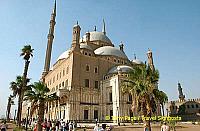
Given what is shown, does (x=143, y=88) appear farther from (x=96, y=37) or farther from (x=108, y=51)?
(x=96, y=37)

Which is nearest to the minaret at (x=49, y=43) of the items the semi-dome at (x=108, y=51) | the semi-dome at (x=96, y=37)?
the semi-dome at (x=96, y=37)

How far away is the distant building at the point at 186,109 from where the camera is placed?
2323 inches

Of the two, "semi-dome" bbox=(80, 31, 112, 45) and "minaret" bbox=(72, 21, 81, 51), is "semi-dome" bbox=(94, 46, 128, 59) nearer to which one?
"semi-dome" bbox=(80, 31, 112, 45)

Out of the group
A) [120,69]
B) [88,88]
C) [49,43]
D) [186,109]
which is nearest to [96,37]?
[49,43]

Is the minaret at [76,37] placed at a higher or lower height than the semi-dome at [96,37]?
lower

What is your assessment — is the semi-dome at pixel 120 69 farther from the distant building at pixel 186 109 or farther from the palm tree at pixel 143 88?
the distant building at pixel 186 109

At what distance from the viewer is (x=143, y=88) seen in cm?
1795

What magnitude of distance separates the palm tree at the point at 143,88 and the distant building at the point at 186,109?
45.9 meters

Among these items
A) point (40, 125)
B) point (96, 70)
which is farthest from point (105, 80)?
point (40, 125)

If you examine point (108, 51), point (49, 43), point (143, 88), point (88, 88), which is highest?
point (49, 43)

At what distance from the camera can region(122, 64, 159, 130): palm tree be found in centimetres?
1762

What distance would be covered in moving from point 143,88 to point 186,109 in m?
50.6

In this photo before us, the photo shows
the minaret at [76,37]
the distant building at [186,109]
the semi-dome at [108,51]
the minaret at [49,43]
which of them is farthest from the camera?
the distant building at [186,109]

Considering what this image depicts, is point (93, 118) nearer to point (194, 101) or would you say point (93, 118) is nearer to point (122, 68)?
point (122, 68)
